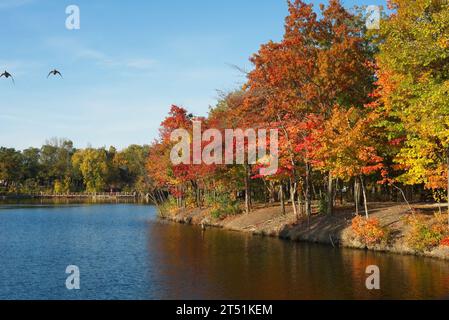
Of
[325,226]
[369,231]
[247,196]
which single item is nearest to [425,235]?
[369,231]

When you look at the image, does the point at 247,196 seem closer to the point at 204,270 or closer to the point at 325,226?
the point at 325,226

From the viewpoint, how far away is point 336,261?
90.2ft

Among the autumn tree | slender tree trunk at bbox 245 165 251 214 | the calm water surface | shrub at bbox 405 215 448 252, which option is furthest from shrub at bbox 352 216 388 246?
slender tree trunk at bbox 245 165 251 214

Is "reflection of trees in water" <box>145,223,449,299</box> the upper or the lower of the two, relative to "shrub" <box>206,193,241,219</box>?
lower

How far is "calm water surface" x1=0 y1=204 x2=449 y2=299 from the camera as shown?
2067 centimetres

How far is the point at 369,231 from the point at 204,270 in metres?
11.9

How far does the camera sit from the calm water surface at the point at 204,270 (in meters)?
20.7

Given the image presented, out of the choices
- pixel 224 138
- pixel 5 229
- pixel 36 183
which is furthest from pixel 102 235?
pixel 36 183

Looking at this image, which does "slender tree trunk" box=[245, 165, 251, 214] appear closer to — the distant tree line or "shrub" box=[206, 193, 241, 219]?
"shrub" box=[206, 193, 241, 219]

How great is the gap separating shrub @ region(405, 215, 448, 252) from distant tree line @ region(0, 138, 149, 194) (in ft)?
354

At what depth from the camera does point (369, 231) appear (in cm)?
3109

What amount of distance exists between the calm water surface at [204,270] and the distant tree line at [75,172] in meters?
97.2
